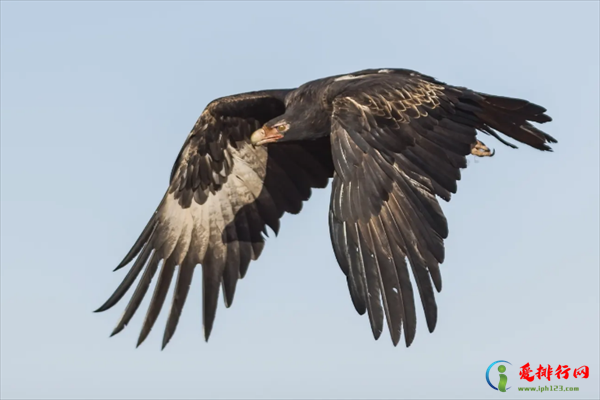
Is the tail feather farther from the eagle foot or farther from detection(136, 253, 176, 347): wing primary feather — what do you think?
detection(136, 253, 176, 347): wing primary feather

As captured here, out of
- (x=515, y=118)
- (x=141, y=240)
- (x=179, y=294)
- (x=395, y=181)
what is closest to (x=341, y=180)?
(x=395, y=181)

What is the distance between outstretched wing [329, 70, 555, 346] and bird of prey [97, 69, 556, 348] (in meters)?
0.01

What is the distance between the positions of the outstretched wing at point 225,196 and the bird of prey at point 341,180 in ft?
0.04

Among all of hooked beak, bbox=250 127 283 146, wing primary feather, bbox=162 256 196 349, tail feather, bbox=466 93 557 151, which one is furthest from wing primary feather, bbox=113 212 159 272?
tail feather, bbox=466 93 557 151

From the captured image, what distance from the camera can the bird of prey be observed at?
9.52 meters

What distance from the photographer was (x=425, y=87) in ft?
34.6

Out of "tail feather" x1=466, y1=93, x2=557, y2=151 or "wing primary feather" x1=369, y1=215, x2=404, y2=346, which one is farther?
"tail feather" x1=466, y1=93, x2=557, y2=151

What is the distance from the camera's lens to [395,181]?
32.3 ft

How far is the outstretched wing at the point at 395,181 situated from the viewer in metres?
9.34

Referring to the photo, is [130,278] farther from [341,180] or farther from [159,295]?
[341,180]

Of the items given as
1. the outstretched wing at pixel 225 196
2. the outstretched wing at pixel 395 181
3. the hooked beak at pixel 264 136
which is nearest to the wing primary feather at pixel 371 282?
the outstretched wing at pixel 395 181

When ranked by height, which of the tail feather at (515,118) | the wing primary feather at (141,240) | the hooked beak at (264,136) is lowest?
the wing primary feather at (141,240)

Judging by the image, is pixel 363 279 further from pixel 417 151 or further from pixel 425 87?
pixel 425 87

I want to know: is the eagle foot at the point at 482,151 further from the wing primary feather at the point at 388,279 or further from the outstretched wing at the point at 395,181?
the wing primary feather at the point at 388,279
